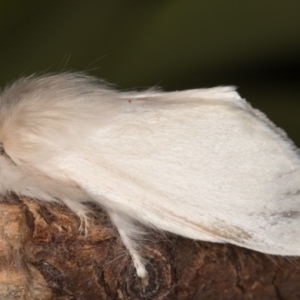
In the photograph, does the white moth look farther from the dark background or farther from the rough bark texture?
the dark background

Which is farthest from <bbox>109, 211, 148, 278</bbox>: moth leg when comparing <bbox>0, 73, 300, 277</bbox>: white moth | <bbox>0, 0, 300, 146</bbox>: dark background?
<bbox>0, 0, 300, 146</bbox>: dark background

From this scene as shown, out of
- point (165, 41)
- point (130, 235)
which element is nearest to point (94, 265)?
point (130, 235)

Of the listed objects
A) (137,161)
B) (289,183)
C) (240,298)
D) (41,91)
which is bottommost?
(240,298)

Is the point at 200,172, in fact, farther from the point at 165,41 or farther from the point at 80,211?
the point at 165,41

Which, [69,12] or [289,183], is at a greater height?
[69,12]

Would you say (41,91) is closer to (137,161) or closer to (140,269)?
(137,161)

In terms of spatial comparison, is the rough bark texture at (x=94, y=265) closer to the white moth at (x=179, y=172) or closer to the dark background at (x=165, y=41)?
the white moth at (x=179, y=172)

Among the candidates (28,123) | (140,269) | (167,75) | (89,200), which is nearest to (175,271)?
(140,269)

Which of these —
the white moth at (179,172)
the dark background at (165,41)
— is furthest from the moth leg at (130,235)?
the dark background at (165,41)
